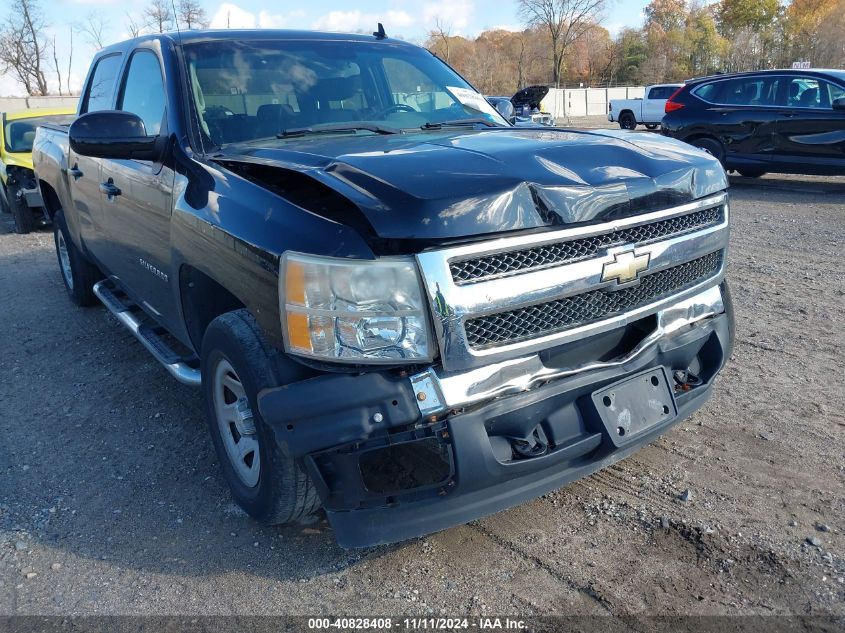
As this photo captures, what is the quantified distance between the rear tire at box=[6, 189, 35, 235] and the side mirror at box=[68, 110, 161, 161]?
26.1ft

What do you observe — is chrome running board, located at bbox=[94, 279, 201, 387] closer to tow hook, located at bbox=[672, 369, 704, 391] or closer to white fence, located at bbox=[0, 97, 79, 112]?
tow hook, located at bbox=[672, 369, 704, 391]

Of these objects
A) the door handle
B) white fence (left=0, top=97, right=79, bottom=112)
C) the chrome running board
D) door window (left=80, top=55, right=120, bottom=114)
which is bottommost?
the chrome running board

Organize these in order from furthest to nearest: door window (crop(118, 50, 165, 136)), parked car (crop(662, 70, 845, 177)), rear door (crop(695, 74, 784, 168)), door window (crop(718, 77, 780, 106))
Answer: door window (crop(718, 77, 780, 106)) < rear door (crop(695, 74, 784, 168)) < parked car (crop(662, 70, 845, 177)) < door window (crop(118, 50, 165, 136))

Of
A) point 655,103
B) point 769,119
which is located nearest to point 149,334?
point 769,119

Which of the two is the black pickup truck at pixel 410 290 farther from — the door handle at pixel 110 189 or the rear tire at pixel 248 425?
the door handle at pixel 110 189

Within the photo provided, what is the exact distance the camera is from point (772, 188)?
1150 centimetres

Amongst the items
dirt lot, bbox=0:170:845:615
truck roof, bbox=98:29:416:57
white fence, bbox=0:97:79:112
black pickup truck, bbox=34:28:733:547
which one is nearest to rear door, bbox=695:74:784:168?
dirt lot, bbox=0:170:845:615

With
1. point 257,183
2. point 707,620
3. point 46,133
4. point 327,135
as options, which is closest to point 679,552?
point 707,620

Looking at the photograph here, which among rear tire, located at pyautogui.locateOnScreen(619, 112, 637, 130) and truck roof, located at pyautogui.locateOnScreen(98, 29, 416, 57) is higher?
truck roof, located at pyautogui.locateOnScreen(98, 29, 416, 57)

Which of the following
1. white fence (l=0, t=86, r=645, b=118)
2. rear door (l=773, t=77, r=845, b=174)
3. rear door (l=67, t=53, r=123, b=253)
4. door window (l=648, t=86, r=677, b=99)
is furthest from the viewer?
white fence (l=0, t=86, r=645, b=118)

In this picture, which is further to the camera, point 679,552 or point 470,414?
point 679,552

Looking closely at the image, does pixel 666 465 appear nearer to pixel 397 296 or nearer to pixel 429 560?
pixel 429 560

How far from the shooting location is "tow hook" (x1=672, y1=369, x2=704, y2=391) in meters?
3.03

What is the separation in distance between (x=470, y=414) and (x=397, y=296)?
0.45 metres
